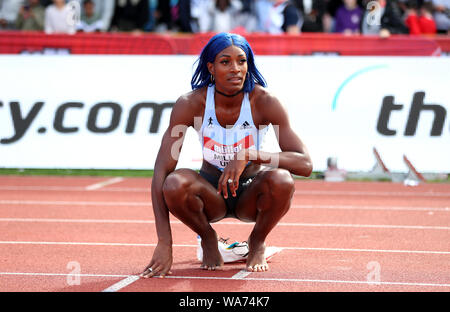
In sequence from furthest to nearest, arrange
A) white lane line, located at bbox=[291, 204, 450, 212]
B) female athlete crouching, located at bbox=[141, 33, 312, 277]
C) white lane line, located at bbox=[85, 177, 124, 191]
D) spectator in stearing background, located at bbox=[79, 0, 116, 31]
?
spectator in stearing background, located at bbox=[79, 0, 116, 31], white lane line, located at bbox=[85, 177, 124, 191], white lane line, located at bbox=[291, 204, 450, 212], female athlete crouching, located at bbox=[141, 33, 312, 277]

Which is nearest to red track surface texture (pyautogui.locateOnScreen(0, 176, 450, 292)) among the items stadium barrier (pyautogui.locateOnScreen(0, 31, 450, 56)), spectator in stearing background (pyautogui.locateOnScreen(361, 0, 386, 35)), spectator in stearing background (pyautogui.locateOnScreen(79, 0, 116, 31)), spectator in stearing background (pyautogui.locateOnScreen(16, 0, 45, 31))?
stadium barrier (pyautogui.locateOnScreen(0, 31, 450, 56))

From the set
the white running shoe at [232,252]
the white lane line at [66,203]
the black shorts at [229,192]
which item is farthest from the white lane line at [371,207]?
the black shorts at [229,192]

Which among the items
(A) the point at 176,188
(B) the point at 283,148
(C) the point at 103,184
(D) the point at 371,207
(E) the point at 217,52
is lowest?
(C) the point at 103,184

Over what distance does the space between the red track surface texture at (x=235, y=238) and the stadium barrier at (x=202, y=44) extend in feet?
6.78

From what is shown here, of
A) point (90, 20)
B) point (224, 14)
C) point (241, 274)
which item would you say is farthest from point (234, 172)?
point (90, 20)

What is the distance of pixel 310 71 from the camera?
423 inches

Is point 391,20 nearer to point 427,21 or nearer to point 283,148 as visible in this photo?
point 427,21

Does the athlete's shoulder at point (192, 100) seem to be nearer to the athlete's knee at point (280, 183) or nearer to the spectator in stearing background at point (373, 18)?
the athlete's knee at point (280, 183)

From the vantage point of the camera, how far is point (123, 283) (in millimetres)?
4938

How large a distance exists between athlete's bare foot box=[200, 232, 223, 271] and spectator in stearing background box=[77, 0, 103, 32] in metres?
8.72

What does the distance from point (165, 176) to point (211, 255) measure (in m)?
0.67

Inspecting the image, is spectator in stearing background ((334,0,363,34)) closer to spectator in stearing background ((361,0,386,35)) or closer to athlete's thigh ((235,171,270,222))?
spectator in stearing background ((361,0,386,35))

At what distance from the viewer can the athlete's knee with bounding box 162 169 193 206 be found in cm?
505
